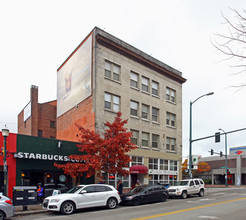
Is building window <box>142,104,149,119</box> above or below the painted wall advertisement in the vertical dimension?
below

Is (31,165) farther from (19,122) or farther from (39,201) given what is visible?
(19,122)

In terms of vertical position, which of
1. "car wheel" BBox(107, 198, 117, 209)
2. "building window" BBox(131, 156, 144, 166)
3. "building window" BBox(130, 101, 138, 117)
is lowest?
"car wheel" BBox(107, 198, 117, 209)

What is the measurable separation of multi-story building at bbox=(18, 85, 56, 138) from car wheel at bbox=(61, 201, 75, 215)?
79.5 feet

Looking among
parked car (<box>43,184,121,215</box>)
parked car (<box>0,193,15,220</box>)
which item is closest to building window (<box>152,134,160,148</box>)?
parked car (<box>43,184,121,215</box>)

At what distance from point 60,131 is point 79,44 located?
944 cm

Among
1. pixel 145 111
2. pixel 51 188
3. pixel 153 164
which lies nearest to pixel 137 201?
pixel 51 188

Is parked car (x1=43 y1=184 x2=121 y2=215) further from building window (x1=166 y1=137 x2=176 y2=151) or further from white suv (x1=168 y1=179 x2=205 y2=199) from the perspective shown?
building window (x1=166 y1=137 x2=176 y2=151)

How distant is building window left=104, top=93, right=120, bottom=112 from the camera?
2794 cm

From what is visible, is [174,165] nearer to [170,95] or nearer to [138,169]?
[170,95]

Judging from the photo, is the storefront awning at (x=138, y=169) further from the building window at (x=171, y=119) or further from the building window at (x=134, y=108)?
the building window at (x=171, y=119)

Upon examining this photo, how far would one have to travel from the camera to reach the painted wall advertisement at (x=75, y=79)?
28.2 meters

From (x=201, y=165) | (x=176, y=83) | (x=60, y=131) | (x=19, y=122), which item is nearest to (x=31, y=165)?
(x=60, y=131)

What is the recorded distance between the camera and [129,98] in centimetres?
3000

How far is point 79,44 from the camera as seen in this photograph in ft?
101
